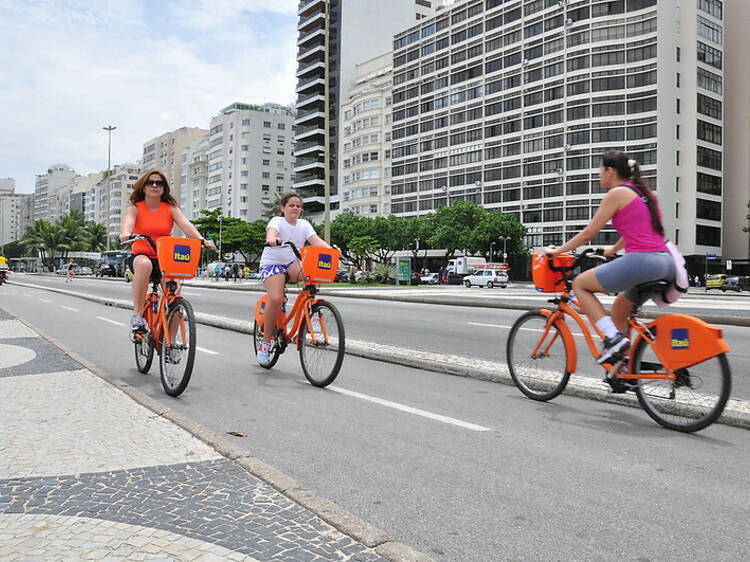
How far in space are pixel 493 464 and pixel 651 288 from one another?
1.86 m

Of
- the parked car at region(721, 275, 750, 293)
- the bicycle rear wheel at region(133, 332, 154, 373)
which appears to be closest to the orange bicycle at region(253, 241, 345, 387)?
the bicycle rear wheel at region(133, 332, 154, 373)

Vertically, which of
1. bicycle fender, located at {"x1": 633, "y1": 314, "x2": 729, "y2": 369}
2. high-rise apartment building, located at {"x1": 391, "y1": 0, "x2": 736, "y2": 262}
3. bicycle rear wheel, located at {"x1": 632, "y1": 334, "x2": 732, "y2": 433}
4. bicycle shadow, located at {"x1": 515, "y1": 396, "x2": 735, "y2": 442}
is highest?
high-rise apartment building, located at {"x1": 391, "y1": 0, "x2": 736, "y2": 262}

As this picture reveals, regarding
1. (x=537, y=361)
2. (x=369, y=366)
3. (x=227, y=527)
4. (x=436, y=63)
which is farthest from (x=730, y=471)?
(x=436, y=63)

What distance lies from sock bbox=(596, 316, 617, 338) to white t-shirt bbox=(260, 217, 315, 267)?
9.47 feet

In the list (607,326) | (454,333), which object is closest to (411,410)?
(607,326)

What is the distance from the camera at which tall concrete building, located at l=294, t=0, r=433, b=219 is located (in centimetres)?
10556

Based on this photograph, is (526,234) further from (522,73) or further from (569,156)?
(522,73)

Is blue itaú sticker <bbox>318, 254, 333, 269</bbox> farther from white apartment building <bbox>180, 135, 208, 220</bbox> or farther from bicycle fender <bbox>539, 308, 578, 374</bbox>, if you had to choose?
white apartment building <bbox>180, 135, 208, 220</bbox>

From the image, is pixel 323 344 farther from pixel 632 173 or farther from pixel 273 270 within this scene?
pixel 632 173

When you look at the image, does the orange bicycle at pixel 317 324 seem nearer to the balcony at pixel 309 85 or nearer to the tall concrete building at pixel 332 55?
the tall concrete building at pixel 332 55

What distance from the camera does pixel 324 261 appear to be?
6.31 meters

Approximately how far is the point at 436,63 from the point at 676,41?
31.1 m

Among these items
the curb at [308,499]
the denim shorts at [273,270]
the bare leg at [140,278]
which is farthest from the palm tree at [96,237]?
the curb at [308,499]

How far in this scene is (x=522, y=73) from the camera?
7738 centimetres
